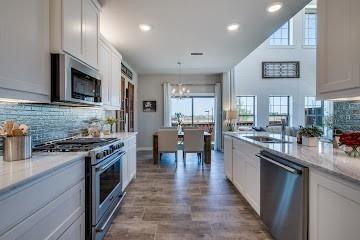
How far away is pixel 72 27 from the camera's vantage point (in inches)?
84.0

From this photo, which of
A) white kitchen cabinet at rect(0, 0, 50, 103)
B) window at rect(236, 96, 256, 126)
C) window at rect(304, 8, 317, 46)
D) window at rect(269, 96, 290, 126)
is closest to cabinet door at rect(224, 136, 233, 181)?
white kitchen cabinet at rect(0, 0, 50, 103)

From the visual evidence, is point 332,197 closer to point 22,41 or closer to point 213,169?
→ point 22,41

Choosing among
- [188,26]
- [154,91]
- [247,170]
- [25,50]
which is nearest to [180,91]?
[154,91]

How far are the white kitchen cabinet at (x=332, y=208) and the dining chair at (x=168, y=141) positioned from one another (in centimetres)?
441

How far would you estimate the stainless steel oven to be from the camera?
1.96m

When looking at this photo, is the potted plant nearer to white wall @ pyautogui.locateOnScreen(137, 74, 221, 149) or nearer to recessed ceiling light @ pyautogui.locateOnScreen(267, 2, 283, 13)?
recessed ceiling light @ pyautogui.locateOnScreen(267, 2, 283, 13)

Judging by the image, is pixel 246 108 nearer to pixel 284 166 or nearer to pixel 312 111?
pixel 312 111

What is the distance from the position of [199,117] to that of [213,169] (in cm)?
391

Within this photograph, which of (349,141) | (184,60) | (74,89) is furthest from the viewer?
(184,60)

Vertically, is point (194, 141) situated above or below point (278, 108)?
below

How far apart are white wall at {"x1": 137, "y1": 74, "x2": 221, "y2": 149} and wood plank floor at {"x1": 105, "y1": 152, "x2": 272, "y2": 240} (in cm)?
370

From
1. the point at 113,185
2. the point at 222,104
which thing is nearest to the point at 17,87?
the point at 113,185

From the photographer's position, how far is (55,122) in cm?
261

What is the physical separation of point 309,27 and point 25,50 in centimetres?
965
